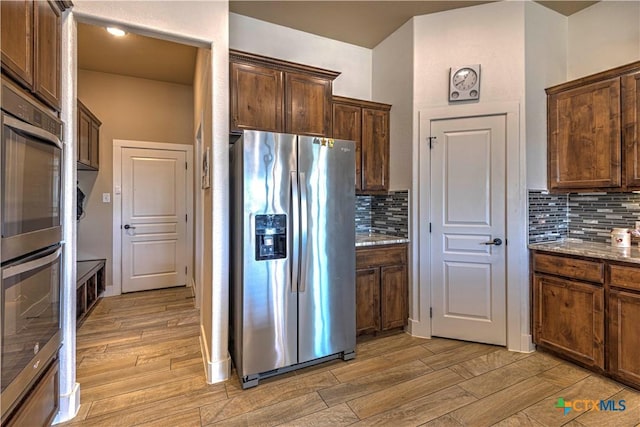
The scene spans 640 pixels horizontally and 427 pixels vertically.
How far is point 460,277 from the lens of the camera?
113 inches

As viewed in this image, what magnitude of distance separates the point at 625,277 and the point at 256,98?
289cm

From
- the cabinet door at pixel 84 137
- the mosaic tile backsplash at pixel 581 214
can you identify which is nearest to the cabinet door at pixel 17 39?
the cabinet door at pixel 84 137

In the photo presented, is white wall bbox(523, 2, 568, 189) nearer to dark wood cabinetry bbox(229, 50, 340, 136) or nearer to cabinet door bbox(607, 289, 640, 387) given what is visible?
cabinet door bbox(607, 289, 640, 387)

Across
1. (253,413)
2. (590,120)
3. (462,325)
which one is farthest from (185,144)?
(590,120)

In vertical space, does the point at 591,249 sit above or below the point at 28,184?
below

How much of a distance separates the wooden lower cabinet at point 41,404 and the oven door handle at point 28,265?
1.88 feet

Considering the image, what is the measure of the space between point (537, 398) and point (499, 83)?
7.94 feet

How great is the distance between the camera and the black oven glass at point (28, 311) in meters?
1.24

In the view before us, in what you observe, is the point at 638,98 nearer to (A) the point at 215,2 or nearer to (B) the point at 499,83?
(B) the point at 499,83

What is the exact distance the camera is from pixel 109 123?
14.3 feet

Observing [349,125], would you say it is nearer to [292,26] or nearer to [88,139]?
[292,26]

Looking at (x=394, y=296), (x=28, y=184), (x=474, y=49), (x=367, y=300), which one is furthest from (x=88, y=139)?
(x=474, y=49)

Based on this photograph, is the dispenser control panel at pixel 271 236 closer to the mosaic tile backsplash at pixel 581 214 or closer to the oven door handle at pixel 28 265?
the oven door handle at pixel 28 265

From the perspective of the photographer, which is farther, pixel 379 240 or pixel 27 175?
pixel 379 240
